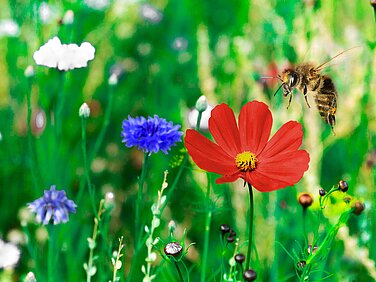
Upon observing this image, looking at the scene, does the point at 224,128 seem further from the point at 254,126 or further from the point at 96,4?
the point at 96,4

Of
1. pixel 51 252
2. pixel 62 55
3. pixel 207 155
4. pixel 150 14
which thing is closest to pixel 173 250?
pixel 207 155

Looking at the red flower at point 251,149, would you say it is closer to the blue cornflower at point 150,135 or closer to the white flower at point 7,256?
the blue cornflower at point 150,135

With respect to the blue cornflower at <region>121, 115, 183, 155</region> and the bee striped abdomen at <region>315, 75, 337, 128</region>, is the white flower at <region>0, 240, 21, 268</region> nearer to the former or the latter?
the blue cornflower at <region>121, 115, 183, 155</region>

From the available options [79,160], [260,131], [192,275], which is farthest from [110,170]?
[260,131]

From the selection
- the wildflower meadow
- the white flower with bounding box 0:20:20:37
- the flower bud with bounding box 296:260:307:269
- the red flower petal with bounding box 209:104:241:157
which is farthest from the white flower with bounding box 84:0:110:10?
the flower bud with bounding box 296:260:307:269

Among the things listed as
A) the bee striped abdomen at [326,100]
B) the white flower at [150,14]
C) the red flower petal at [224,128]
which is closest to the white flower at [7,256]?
the red flower petal at [224,128]

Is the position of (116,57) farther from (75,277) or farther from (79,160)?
(75,277)
